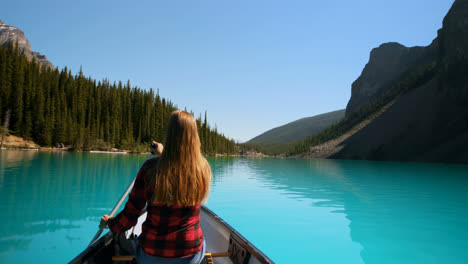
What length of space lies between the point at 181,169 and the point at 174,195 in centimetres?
25

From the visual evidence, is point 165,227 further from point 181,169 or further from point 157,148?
point 157,148

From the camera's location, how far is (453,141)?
6400 cm

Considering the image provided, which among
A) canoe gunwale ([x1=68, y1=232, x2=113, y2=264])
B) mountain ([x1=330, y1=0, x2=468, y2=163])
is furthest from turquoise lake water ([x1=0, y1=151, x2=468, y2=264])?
mountain ([x1=330, y1=0, x2=468, y2=163])

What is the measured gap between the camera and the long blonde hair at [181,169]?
8.55 feet

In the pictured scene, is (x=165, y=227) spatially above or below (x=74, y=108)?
below

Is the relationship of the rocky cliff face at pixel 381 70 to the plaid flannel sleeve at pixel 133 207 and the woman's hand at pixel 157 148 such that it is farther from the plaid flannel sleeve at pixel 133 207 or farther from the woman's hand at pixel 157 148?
the plaid flannel sleeve at pixel 133 207

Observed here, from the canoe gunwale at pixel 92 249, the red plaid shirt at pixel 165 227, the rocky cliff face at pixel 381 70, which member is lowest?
the canoe gunwale at pixel 92 249

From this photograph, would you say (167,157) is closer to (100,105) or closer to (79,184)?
(79,184)

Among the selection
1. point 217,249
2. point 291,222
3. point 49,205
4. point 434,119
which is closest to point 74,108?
point 49,205

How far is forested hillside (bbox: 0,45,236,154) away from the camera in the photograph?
2389 inches

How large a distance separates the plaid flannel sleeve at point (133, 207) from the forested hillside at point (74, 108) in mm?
60106

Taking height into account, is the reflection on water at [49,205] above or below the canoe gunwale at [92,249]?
below

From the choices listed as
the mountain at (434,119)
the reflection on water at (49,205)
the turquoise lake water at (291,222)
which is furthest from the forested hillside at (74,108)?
the mountain at (434,119)

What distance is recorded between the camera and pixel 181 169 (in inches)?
106
